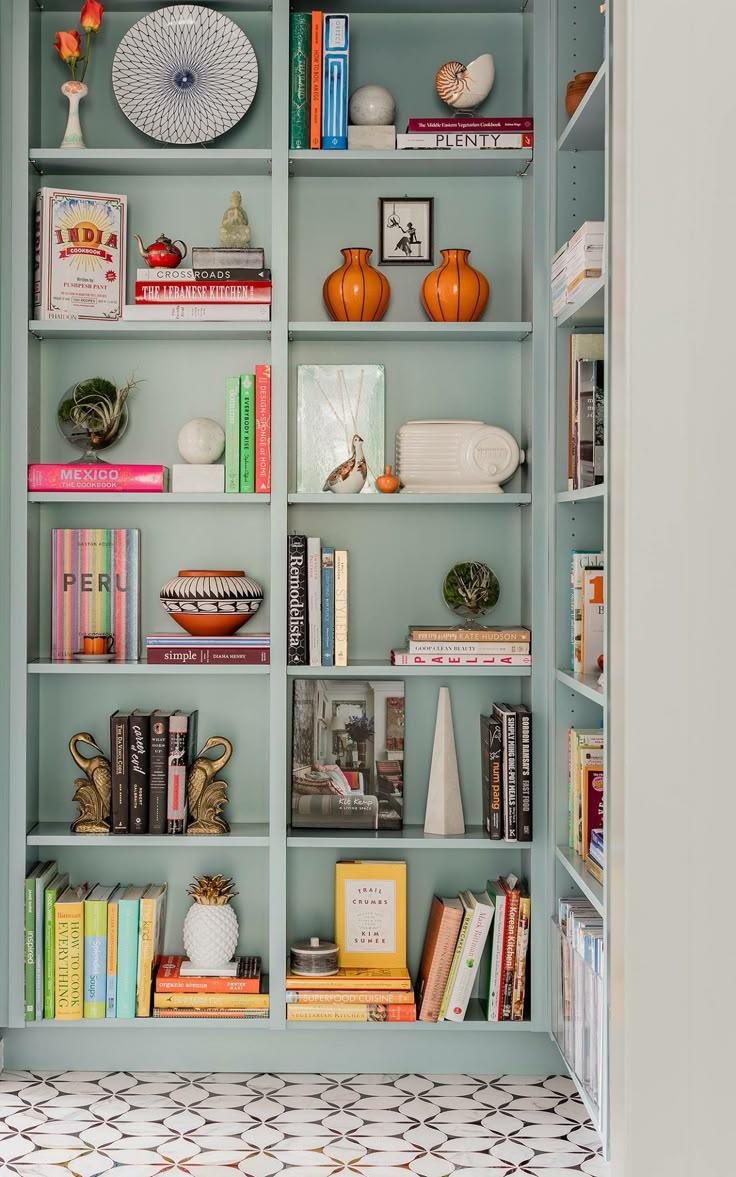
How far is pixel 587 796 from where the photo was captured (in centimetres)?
204

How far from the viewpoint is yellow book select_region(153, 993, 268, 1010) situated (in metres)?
2.28

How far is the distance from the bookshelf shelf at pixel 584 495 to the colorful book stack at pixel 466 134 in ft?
2.67

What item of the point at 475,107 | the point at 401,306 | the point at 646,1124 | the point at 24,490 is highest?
the point at 475,107

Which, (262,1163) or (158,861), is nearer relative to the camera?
(262,1163)

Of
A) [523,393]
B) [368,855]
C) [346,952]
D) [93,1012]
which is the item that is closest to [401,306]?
[523,393]

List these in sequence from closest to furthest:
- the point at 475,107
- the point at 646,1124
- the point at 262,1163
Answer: the point at 646,1124 → the point at 262,1163 → the point at 475,107

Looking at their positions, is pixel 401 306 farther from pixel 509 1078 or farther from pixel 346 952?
pixel 509 1078

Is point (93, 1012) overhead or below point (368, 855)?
below

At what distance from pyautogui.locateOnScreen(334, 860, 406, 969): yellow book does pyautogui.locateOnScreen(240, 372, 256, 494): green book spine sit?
926mm

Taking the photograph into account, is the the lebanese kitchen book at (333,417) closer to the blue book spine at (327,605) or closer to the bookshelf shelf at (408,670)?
the blue book spine at (327,605)

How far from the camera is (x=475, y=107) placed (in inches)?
94.6

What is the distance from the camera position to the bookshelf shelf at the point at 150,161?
7.57 ft

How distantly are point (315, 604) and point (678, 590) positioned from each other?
170 cm

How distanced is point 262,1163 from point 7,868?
2.80 ft
